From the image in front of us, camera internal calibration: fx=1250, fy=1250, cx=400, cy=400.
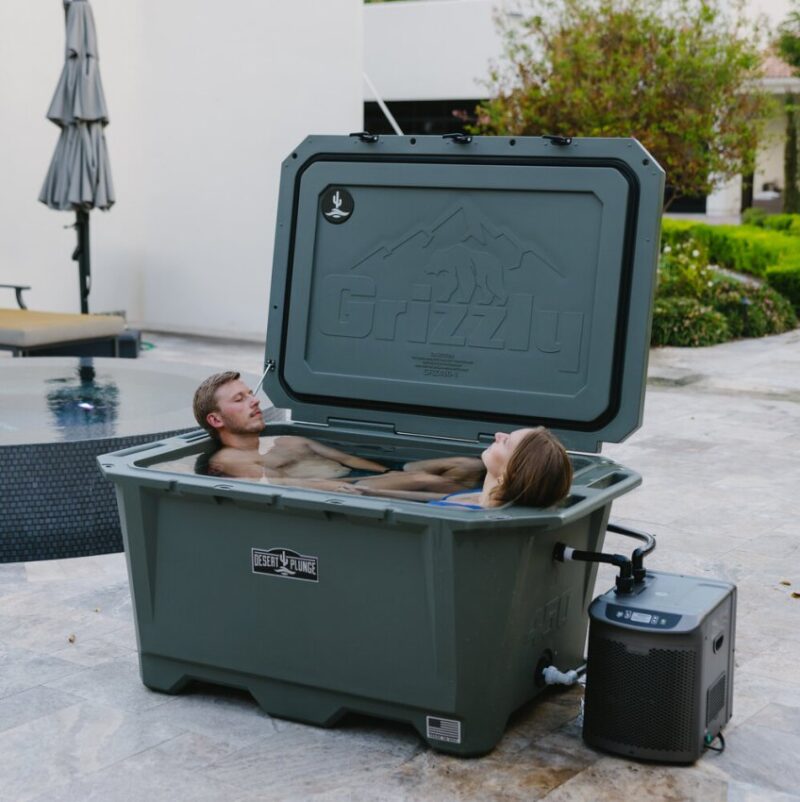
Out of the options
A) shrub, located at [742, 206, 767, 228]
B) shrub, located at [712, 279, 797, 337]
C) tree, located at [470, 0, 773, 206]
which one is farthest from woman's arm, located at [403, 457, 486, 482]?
shrub, located at [742, 206, 767, 228]

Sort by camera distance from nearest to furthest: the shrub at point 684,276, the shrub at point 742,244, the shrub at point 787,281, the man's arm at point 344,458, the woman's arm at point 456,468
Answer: the woman's arm at point 456,468 → the man's arm at point 344,458 → the shrub at point 684,276 → the shrub at point 787,281 → the shrub at point 742,244

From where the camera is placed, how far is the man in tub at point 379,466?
11.2ft

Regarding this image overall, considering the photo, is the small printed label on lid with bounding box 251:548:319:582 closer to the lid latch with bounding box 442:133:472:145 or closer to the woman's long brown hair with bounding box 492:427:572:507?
the woman's long brown hair with bounding box 492:427:572:507

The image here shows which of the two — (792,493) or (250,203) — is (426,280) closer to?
(792,493)

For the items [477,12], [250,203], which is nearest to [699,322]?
[250,203]

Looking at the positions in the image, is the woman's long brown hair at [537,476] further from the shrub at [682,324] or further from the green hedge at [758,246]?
the green hedge at [758,246]

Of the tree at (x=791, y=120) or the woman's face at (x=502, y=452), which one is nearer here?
the woman's face at (x=502, y=452)

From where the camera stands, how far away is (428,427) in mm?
4301

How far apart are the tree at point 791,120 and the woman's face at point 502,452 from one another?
2162 cm

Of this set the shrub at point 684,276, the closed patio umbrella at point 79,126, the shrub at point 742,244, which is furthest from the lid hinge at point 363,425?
the shrub at point 742,244

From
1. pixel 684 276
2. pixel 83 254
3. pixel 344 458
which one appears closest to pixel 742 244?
pixel 684 276

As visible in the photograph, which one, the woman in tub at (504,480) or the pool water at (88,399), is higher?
the woman in tub at (504,480)

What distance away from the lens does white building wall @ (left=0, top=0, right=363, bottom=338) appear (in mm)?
11805

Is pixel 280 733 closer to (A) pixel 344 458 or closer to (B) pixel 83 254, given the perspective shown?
(A) pixel 344 458
